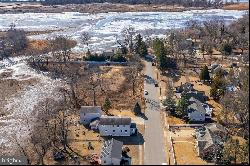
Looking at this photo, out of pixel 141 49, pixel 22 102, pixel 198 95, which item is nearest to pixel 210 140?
pixel 198 95

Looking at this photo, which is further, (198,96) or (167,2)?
(167,2)

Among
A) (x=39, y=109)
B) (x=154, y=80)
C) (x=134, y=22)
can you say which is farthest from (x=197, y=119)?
(x=134, y=22)

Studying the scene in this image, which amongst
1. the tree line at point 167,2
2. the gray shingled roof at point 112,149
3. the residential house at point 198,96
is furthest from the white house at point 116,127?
the tree line at point 167,2

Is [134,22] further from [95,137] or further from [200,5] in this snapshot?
[95,137]

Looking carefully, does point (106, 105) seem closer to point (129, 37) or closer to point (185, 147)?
point (185, 147)

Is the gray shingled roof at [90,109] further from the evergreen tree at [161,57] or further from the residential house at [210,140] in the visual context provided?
the evergreen tree at [161,57]

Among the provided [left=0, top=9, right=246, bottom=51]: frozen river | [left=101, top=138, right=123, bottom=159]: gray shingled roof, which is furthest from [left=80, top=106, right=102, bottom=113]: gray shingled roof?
[left=0, top=9, right=246, bottom=51]: frozen river
